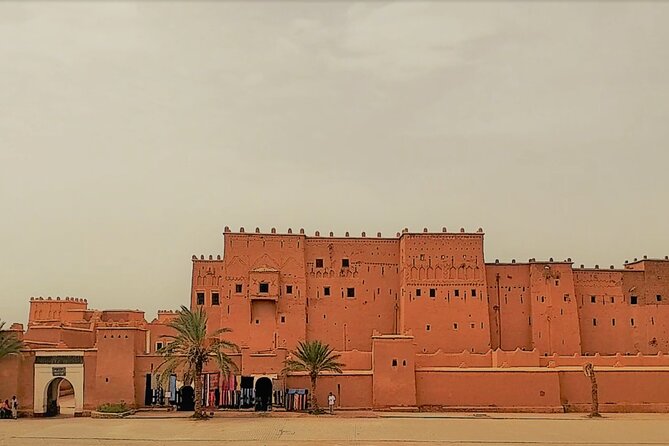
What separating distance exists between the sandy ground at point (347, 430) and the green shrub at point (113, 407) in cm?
93

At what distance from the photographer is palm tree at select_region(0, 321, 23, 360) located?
3300cm

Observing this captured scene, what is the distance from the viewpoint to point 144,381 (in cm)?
3459

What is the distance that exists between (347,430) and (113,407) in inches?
415

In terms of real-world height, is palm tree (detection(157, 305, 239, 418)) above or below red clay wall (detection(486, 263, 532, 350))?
below

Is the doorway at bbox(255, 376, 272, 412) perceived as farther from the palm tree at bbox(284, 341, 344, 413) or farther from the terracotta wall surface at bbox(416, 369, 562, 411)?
the terracotta wall surface at bbox(416, 369, 562, 411)

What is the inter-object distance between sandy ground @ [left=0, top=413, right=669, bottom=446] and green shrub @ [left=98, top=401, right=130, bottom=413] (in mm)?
927

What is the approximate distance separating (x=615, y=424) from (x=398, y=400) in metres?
8.94

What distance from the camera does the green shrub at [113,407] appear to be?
32.7 metres

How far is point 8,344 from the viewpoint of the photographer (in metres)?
33.1

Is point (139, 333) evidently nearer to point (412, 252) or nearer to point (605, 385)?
point (412, 252)

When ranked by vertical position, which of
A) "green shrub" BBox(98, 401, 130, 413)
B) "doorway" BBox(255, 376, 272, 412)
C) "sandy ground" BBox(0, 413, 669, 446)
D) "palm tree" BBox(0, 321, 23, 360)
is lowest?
"sandy ground" BBox(0, 413, 669, 446)

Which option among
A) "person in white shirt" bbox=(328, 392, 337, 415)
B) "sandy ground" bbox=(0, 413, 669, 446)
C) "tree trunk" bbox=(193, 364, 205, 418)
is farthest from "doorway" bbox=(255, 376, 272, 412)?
"tree trunk" bbox=(193, 364, 205, 418)

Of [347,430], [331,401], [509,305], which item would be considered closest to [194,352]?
[331,401]

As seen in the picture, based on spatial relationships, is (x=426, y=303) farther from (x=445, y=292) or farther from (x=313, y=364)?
(x=313, y=364)
